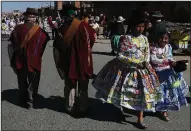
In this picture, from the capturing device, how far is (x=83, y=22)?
586cm

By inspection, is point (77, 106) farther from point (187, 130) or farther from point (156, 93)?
point (187, 130)

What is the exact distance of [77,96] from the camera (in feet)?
20.2

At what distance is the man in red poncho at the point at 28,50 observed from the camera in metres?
6.19

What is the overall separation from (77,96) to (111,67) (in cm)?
83

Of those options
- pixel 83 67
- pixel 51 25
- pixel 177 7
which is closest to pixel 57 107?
pixel 83 67

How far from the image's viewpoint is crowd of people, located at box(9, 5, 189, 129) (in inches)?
215

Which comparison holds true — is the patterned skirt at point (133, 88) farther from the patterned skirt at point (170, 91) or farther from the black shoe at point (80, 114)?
the black shoe at point (80, 114)

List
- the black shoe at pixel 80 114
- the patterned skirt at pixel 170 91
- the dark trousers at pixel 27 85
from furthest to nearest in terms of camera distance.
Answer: the dark trousers at pixel 27 85, the black shoe at pixel 80 114, the patterned skirt at pixel 170 91

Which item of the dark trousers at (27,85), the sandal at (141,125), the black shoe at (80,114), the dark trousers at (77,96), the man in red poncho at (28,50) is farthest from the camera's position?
the dark trousers at (27,85)

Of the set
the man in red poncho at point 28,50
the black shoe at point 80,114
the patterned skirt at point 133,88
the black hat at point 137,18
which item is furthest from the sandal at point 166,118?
the man in red poncho at point 28,50

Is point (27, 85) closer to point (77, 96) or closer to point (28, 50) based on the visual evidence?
point (28, 50)

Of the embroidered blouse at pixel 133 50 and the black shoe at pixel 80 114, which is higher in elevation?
the embroidered blouse at pixel 133 50

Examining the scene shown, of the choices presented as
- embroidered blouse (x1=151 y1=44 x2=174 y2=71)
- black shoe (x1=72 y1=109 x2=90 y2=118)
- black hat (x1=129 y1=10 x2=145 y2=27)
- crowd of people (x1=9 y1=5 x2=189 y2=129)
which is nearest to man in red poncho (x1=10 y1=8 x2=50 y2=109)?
crowd of people (x1=9 y1=5 x2=189 y2=129)

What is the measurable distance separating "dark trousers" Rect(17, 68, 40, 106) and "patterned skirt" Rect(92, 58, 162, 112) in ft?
4.68
